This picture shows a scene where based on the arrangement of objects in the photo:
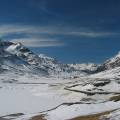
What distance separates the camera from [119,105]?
4304 inches

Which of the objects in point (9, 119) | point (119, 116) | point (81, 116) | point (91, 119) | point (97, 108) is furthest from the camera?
point (9, 119)

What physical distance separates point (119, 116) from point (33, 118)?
41110 millimetres

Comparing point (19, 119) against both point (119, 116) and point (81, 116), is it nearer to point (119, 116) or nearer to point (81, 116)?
point (81, 116)

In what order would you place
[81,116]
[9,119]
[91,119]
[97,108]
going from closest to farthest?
[91,119], [81,116], [97,108], [9,119]

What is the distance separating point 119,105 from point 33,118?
2448cm

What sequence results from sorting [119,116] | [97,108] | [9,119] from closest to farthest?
[119,116] → [97,108] → [9,119]

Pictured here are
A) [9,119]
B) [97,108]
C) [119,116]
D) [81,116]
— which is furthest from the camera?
[9,119]

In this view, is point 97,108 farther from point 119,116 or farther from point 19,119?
point 119,116

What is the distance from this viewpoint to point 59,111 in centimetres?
11200

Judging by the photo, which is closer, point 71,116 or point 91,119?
point 91,119

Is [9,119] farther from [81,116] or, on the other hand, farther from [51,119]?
[81,116]

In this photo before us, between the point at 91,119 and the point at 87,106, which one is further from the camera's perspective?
the point at 87,106

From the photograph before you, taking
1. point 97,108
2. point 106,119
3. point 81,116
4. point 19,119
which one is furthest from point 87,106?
point 106,119

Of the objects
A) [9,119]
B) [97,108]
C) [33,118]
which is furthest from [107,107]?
[9,119]
